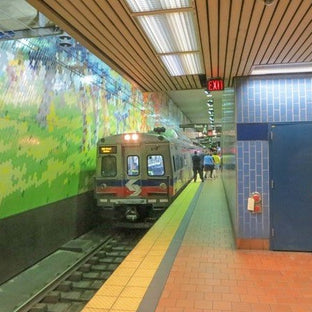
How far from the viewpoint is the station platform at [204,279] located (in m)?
3.91

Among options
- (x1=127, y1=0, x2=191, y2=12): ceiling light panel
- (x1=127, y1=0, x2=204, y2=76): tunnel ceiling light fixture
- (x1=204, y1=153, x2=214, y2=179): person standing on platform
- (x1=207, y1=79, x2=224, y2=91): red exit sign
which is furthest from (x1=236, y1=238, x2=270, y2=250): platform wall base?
(x1=204, y1=153, x2=214, y2=179): person standing on platform

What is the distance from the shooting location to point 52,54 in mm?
8719

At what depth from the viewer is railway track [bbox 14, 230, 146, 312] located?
5.91m

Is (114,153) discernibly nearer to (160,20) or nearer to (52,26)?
(52,26)

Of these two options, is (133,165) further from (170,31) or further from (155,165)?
(170,31)

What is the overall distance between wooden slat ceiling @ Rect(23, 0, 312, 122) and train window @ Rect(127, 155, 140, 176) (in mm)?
4931

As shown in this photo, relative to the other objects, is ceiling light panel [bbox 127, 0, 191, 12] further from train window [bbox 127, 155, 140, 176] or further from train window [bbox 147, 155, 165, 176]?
train window [bbox 127, 155, 140, 176]

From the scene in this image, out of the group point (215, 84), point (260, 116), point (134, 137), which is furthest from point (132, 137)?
point (260, 116)

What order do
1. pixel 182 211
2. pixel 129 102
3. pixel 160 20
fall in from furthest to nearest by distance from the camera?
pixel 129 102, pixel 182 211, pixel 160 20

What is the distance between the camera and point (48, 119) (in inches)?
336

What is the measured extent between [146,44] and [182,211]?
19.6 feet

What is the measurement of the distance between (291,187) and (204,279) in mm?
2200

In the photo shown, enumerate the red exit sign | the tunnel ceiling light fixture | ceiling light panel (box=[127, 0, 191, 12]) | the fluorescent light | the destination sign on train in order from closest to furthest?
ceiling light panel (box=[127, 0, 191, 12]) → the tunnel ceiling light fixture → the fluorescent light → the red exit sign → the destination sign on train

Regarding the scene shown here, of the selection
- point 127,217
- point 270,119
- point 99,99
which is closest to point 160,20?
point 270,119
